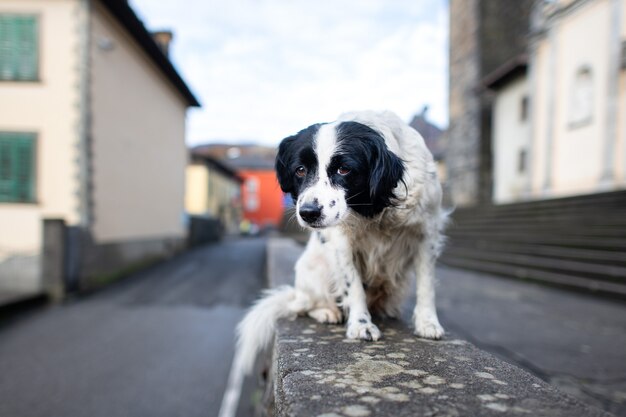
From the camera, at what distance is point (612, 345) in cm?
378

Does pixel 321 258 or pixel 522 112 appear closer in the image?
pixel 321 258

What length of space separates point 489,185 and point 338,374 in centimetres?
2449

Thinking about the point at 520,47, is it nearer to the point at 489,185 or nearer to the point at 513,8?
the point at 513,8

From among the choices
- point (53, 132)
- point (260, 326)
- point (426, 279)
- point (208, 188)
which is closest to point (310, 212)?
point (426, 279)

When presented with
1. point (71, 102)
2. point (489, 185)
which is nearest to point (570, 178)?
point (489, 185)

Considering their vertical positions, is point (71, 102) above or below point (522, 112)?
below

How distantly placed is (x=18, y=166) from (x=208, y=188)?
70.3ft

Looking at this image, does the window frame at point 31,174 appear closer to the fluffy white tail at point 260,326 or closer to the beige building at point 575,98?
the fluffy white tail at point 260,326

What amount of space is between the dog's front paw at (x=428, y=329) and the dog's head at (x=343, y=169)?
0.65m

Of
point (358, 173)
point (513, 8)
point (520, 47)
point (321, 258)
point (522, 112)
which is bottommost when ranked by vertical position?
point (321, 258)

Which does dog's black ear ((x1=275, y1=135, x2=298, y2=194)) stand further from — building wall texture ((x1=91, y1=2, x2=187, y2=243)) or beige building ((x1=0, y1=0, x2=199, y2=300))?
building wall texture ((x1=91, y1=2, x2=187, y2=243))

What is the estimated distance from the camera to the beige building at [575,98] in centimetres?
1271

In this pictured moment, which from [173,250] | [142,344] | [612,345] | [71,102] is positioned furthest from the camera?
[173,250]

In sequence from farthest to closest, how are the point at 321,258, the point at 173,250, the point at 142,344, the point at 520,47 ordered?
the point at 520,47 → the point at 173,250 → the point at 142,344 → the point at 321,258
